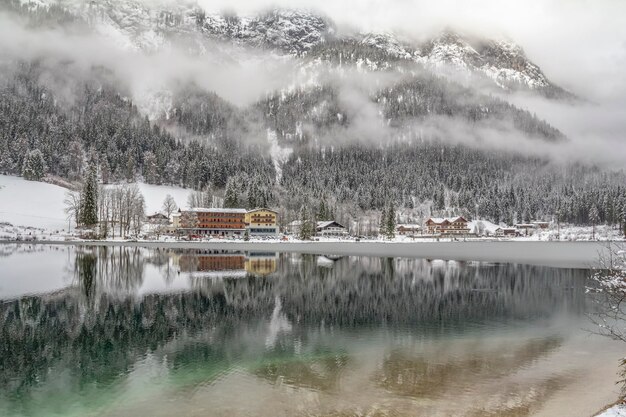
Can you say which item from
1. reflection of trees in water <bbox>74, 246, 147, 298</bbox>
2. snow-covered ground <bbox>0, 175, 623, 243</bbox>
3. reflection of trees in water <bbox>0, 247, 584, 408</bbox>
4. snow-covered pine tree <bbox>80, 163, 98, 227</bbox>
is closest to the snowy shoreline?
snow-covered pine tree <bbox>80, 163, 98, 227</bbox>

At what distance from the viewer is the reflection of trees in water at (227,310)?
22.4 meters

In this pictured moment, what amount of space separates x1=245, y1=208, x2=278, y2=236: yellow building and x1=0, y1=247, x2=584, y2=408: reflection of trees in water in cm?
11857

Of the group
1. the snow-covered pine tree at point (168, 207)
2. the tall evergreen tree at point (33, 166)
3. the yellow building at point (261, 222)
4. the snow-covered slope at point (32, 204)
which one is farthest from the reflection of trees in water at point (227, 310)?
the tall evergreen tree at point (33, 166)

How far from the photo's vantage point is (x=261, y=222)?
184875 millimetres

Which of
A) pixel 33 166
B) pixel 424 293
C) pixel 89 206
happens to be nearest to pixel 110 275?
pixel 424 293

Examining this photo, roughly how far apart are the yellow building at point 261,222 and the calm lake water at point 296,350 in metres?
133

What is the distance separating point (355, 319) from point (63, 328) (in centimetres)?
1907

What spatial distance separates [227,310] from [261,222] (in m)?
150

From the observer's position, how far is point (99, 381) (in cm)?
1984

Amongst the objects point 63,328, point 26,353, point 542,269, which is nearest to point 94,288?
point 63,328

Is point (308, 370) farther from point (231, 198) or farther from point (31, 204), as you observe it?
point (231, 198)

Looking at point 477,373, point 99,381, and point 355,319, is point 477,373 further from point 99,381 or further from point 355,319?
point 99,381

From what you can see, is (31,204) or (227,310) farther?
(31,204)

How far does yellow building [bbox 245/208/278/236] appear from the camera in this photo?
18312 cm
